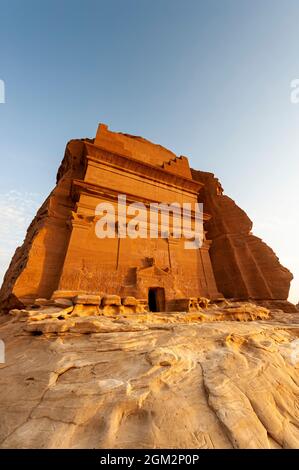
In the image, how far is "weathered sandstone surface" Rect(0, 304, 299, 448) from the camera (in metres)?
1.64

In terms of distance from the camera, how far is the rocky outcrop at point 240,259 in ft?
38.6

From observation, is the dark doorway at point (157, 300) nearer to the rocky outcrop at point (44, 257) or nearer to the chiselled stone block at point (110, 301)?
the chiselled stone block at point (110, 301)

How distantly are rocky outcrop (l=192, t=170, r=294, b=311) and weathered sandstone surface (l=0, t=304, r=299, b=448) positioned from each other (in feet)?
30.3

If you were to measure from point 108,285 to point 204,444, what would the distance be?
7512mm

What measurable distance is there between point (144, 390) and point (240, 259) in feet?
41.6

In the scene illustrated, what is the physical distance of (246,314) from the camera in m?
7.27

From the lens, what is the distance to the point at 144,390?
6.93 ft

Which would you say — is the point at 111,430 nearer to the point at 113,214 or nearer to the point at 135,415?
the point at 135,415

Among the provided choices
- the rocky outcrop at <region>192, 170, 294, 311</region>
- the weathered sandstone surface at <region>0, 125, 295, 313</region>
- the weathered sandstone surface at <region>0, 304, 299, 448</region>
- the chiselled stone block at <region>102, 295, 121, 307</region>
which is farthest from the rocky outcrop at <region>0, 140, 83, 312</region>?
the rocky outcrop at <region>192, 170, 294, 311</region>

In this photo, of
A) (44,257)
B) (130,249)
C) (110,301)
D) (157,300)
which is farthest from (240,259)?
(44,257)

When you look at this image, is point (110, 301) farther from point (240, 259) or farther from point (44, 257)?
point (240, 259)

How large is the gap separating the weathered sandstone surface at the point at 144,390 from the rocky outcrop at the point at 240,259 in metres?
9.25

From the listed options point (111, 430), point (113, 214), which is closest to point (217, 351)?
point (111, 430)

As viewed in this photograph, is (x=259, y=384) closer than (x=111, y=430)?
No
